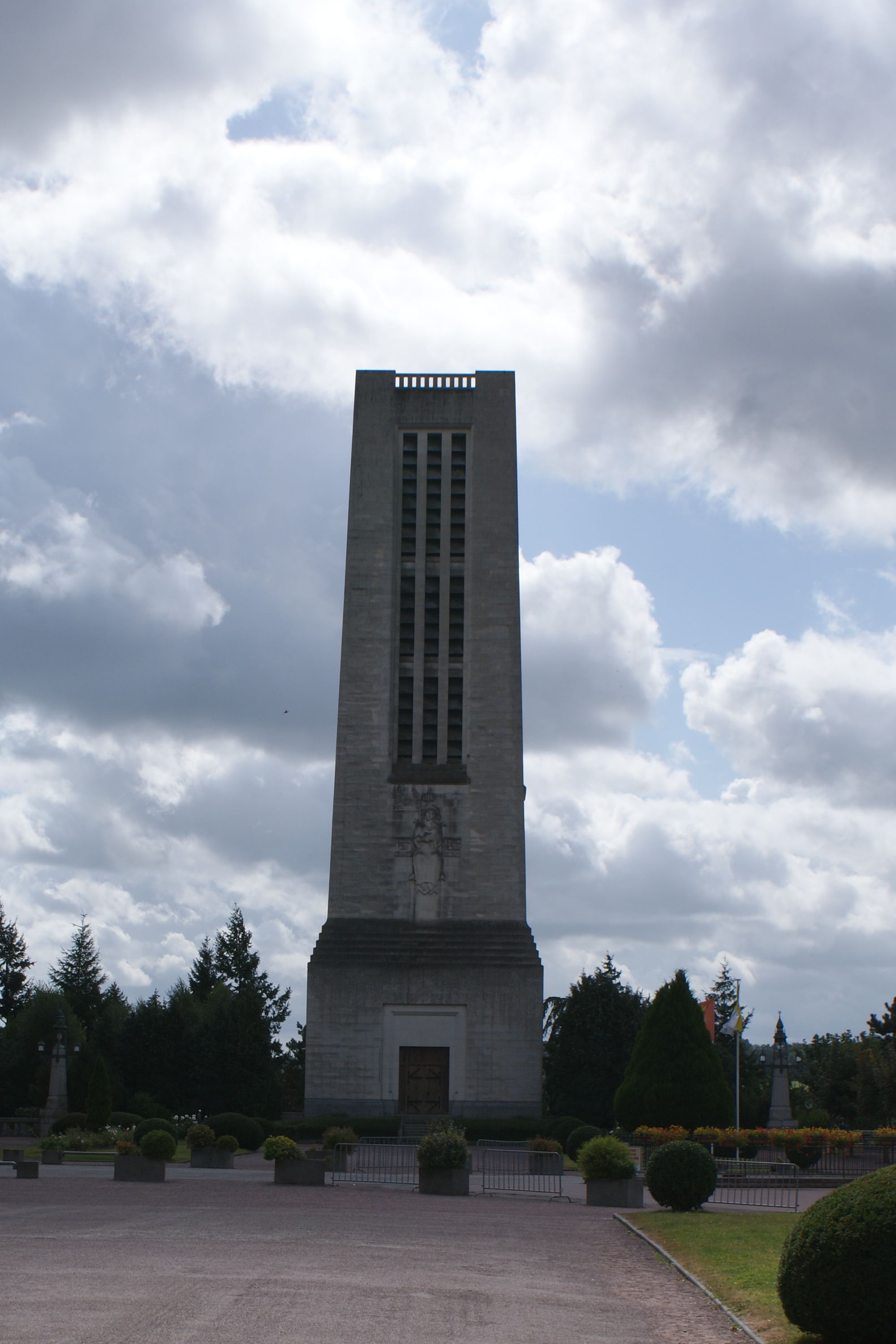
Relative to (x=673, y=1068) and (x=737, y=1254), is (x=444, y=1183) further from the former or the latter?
(x=673, y=1068)

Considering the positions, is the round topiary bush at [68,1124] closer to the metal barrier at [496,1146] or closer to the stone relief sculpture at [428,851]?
the metal barrier at [496,1146]

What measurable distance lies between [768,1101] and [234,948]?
53.0 m

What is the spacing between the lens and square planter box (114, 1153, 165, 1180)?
1107 inches

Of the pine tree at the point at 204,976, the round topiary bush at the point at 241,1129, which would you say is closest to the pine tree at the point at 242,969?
the pine tree at the point at 204,976

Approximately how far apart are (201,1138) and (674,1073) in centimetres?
1472

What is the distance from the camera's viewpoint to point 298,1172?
2748cm

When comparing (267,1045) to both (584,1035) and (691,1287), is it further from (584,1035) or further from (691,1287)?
(691,1287)

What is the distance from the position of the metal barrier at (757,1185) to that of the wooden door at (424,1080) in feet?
62.2

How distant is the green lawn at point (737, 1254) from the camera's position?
11.7 meters

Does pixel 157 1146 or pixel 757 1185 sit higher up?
pixel 157 1146

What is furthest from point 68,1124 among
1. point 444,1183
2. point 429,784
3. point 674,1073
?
point 444,1183

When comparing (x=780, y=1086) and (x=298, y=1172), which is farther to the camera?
(x=780, y=1086)

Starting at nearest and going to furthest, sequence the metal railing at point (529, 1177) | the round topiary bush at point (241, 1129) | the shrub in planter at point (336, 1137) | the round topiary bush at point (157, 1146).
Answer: the metal railing at point (529, 1177)
the round topiary bush at point (157, 1146)
the shrub in planter at point (336, 1137)
the round topiary bush at point (241, 1129)

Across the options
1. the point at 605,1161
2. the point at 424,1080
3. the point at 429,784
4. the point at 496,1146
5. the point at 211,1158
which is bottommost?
the point at 496,1146
